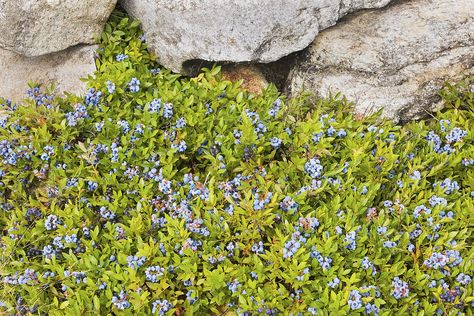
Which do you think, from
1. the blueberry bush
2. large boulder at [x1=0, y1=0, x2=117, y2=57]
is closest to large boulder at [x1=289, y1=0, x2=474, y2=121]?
the blueberry bush

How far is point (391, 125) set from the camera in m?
4.45

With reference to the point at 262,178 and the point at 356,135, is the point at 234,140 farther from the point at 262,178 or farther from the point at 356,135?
the point at 356,135

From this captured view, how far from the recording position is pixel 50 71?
4.76 meters

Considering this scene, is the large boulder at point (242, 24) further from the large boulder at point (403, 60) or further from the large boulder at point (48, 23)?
the large boulder at point (48, 23)

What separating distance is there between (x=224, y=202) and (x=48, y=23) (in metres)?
1.90

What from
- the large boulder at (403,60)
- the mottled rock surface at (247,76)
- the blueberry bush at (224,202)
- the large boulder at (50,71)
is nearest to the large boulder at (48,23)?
the large boulder at (50,71)

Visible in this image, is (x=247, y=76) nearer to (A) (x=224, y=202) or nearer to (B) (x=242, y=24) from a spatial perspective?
(B) (x=242, y=24)

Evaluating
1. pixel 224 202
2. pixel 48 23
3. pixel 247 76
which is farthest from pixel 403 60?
pixel 48 23

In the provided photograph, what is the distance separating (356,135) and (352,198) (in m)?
0.60

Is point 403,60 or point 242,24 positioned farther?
point 403,60

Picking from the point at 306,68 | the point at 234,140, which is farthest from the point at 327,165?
the point at 306,68

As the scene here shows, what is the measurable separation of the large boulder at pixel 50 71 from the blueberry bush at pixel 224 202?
0.17m

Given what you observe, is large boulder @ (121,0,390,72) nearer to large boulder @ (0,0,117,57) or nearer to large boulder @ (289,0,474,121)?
large boulder @ (289,0,474,121)

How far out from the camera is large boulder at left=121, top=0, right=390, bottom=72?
4.34 m
